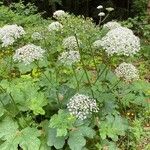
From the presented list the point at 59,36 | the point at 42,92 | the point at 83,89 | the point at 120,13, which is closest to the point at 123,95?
the point at 83,89

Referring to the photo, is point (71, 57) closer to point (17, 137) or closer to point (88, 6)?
point (17, 137)

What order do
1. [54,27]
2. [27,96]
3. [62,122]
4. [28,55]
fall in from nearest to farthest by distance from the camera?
[28,55] < [62,122] < [27,96] < [54,27]

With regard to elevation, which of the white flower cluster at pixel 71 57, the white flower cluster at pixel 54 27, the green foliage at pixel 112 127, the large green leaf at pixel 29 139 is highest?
the white flower cluster at pixel 71 57

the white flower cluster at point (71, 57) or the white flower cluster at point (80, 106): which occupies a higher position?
the white flower cluster at point (71, 57)

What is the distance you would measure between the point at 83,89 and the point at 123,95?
0.56 meters

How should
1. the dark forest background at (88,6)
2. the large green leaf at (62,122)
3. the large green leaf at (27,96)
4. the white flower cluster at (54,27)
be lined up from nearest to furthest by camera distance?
1. the large green leaf at (62,122)
2. the large green leaf at (27,96)
3. the white flower cluster at (54,27)
4. the dark forest background at (88,6)

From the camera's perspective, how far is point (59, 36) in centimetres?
697

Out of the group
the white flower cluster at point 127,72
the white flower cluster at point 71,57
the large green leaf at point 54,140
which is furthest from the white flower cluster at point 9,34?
the white flower cluster at point 127,72

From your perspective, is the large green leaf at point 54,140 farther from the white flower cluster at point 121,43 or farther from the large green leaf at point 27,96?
the white flower cluster at point 121,43

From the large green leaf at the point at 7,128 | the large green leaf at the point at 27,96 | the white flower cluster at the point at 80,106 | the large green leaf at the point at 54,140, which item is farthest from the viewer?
the large green leaf at the point at 27,96

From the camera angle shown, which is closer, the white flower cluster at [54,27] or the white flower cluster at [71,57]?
the white flower cluster at [71,57]

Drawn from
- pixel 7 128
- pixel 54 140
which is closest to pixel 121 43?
pixel 54 140

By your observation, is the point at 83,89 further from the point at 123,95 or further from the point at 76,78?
the point at 123,95

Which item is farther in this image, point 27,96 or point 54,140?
point 27,96
